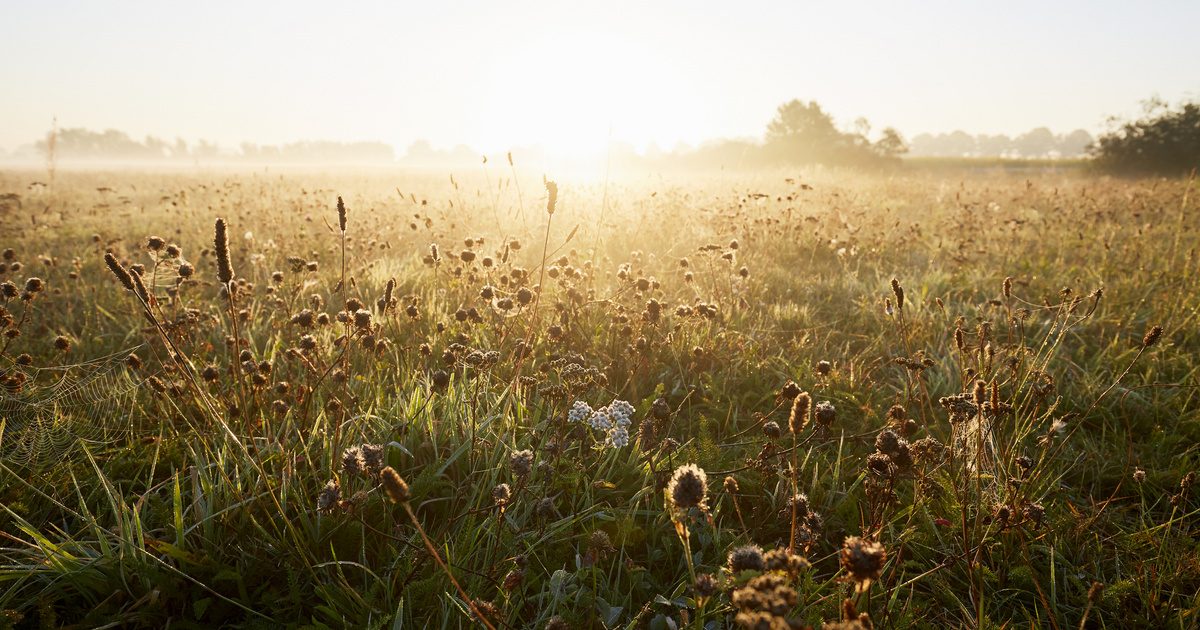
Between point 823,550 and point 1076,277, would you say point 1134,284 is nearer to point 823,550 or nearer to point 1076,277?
point 1076,277

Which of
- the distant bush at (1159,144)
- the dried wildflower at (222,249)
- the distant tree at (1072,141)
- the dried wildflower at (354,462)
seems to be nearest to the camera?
the dried wildflower at (222,249)

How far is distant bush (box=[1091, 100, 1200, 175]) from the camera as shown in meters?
23.5

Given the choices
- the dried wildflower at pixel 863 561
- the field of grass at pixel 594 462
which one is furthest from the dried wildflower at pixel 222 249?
the dried wildflower at pixel 863 561

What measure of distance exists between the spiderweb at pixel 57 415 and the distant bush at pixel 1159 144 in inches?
1308

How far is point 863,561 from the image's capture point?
3.39 feet

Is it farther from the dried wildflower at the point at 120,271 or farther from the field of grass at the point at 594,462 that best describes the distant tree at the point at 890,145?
the dried wildflower at the point at 120,271

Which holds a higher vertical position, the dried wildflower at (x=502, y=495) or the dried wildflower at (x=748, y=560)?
the dried wildflower at (x=748, y=560)

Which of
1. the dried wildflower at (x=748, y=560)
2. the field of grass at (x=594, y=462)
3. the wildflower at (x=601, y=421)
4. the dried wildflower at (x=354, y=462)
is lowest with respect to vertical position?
the field of grass at (x=594, y=462)

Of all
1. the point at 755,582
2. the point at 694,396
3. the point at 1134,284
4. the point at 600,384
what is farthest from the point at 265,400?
the point at 1134,284

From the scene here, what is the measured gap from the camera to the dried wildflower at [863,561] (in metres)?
1.03

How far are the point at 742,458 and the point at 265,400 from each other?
2295 mm

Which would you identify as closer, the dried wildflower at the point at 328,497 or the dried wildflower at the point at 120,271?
the dried wildflower at the point at 120,271

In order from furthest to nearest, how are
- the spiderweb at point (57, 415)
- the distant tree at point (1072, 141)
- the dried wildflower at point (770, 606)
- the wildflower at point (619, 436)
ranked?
the distant tree at point (1072, 141)
the spiderweb at point (57, 415)
the wildflower at point (619, 436)
the dried wildflower at point (770, 606)

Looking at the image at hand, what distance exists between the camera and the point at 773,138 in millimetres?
41156
